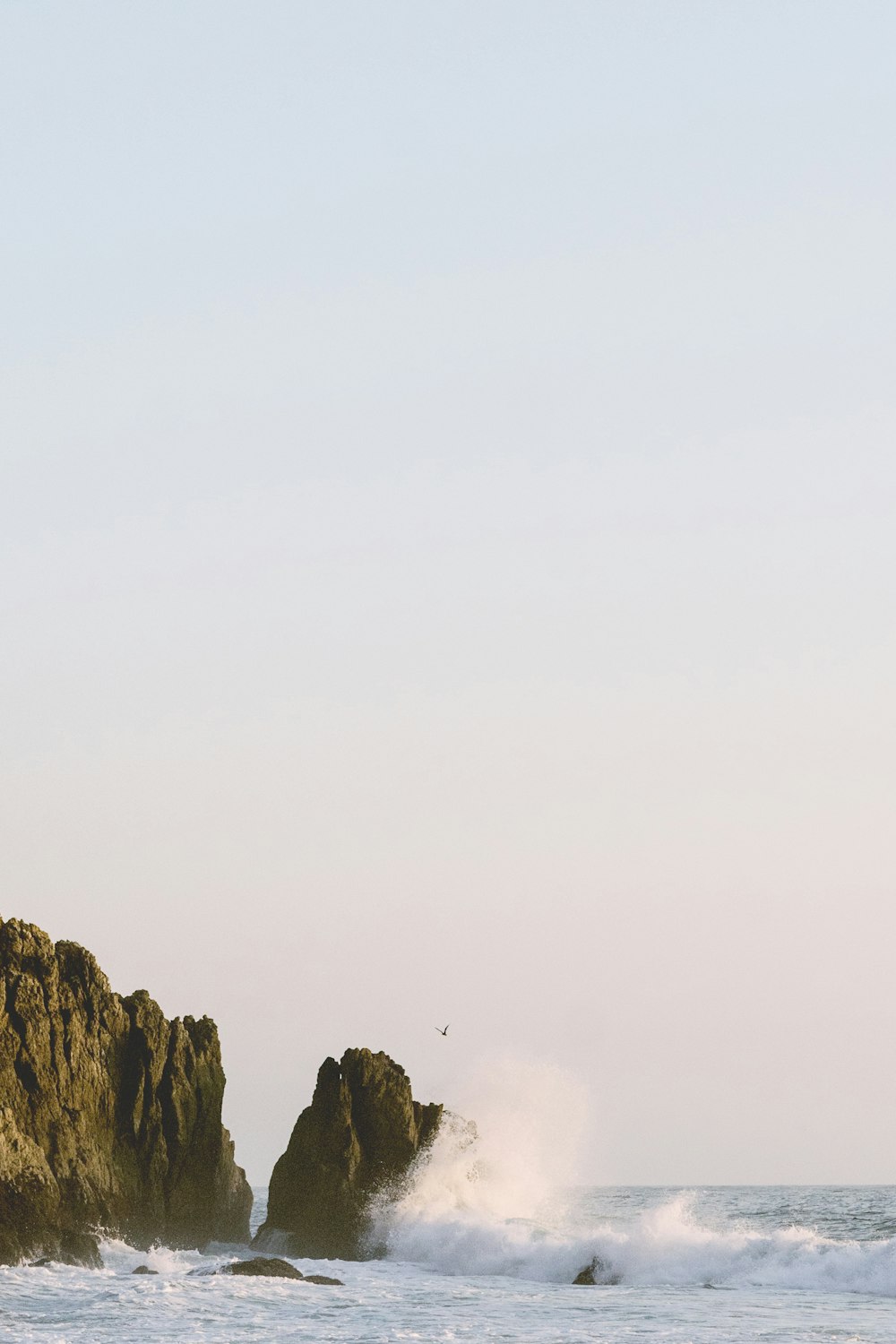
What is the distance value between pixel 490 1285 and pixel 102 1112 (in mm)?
13664

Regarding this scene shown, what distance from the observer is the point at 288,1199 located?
51.3 m

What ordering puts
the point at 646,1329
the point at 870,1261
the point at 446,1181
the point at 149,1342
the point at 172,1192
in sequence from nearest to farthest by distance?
the point at 149,1342, the point at 646,1329, the point at 870,1261, the point at 172,1192, the point at 446,1181

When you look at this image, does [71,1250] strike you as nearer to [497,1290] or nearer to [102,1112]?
[102,1112]

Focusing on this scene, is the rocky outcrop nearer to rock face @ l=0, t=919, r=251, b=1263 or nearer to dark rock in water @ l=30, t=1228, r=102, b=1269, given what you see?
dark rock in water @ l=30, t=1228, r=102, b=1269

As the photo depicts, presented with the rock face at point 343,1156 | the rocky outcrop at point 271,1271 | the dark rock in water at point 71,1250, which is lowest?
the rocky outcrop at point 271,1271

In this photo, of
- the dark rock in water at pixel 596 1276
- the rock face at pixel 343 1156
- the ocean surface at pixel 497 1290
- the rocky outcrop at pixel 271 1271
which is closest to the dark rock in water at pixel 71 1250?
the ocean surface at pixel 497 1290

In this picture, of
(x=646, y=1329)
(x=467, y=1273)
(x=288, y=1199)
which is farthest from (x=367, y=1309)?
(x=288, y=1199)

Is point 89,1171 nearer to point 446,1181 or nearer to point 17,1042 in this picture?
point 17,1042

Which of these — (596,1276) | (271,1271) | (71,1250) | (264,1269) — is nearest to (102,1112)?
(71,1250)

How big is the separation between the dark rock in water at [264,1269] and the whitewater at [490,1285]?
2.88 ft

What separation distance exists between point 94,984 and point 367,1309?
16923 millimetres

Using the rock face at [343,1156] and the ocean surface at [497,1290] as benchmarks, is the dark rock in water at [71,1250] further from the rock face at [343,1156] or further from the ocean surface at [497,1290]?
the rock face at [343,1156]

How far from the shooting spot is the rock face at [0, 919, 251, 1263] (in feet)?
146

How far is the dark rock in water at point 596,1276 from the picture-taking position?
1782 inches
